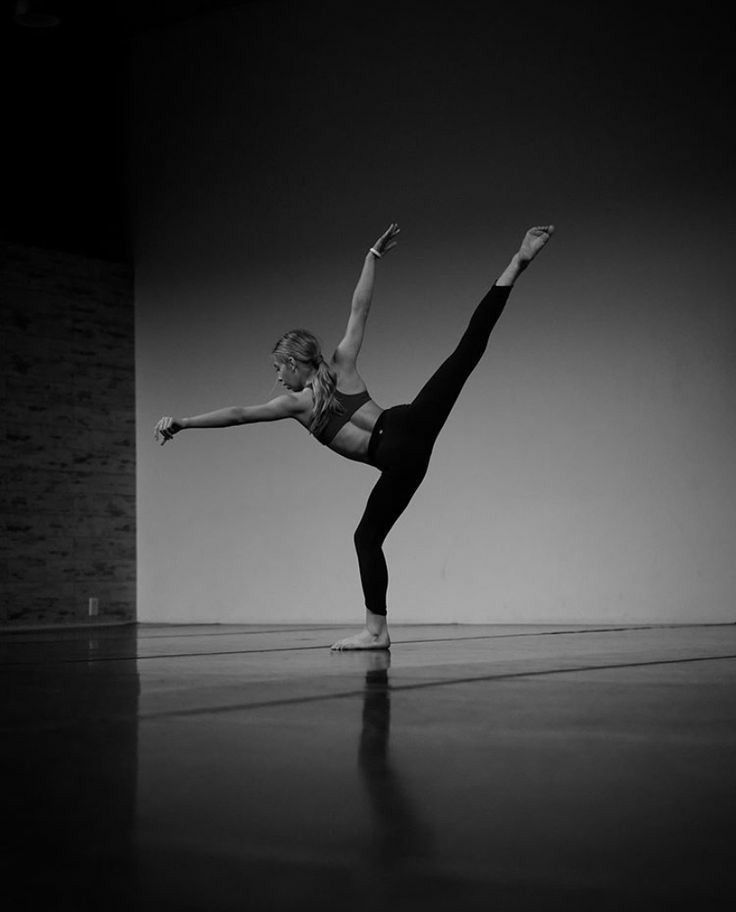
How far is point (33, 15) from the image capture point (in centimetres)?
746

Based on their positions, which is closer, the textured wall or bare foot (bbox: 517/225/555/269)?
bare foot (bbox: 517/225/555/269)

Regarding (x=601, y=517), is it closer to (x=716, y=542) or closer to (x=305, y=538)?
(x=716, y=542)

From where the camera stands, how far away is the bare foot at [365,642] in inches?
159

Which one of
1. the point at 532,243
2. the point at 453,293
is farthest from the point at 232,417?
the point at 453,293

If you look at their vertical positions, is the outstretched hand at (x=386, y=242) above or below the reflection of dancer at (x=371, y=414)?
above

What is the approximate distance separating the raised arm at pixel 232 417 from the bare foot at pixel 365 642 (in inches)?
31.6

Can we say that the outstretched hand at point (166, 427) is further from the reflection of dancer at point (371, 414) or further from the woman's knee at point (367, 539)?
the woman's knee at point (367, 539)

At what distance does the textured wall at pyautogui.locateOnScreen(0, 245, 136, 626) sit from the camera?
816cm

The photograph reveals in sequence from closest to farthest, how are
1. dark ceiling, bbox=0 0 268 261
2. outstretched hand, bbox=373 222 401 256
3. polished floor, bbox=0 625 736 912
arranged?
polished floor, bbox=0 625 736 912 → outstretched hand, bbox=373 222 401 256 → dark ceiling, bbox=0 0 268 261

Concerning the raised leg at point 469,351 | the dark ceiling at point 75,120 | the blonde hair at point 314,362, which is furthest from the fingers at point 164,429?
the dark ceiling at point 75,120

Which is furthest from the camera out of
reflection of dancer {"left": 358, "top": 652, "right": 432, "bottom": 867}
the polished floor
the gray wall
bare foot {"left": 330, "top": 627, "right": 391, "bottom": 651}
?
the gray wall

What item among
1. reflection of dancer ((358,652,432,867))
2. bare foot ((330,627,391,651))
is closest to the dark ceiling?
bare foot ((330,627,391,651))

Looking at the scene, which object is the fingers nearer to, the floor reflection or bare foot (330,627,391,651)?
bare foot (330,627,391,651)

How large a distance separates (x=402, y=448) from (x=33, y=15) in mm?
4758
